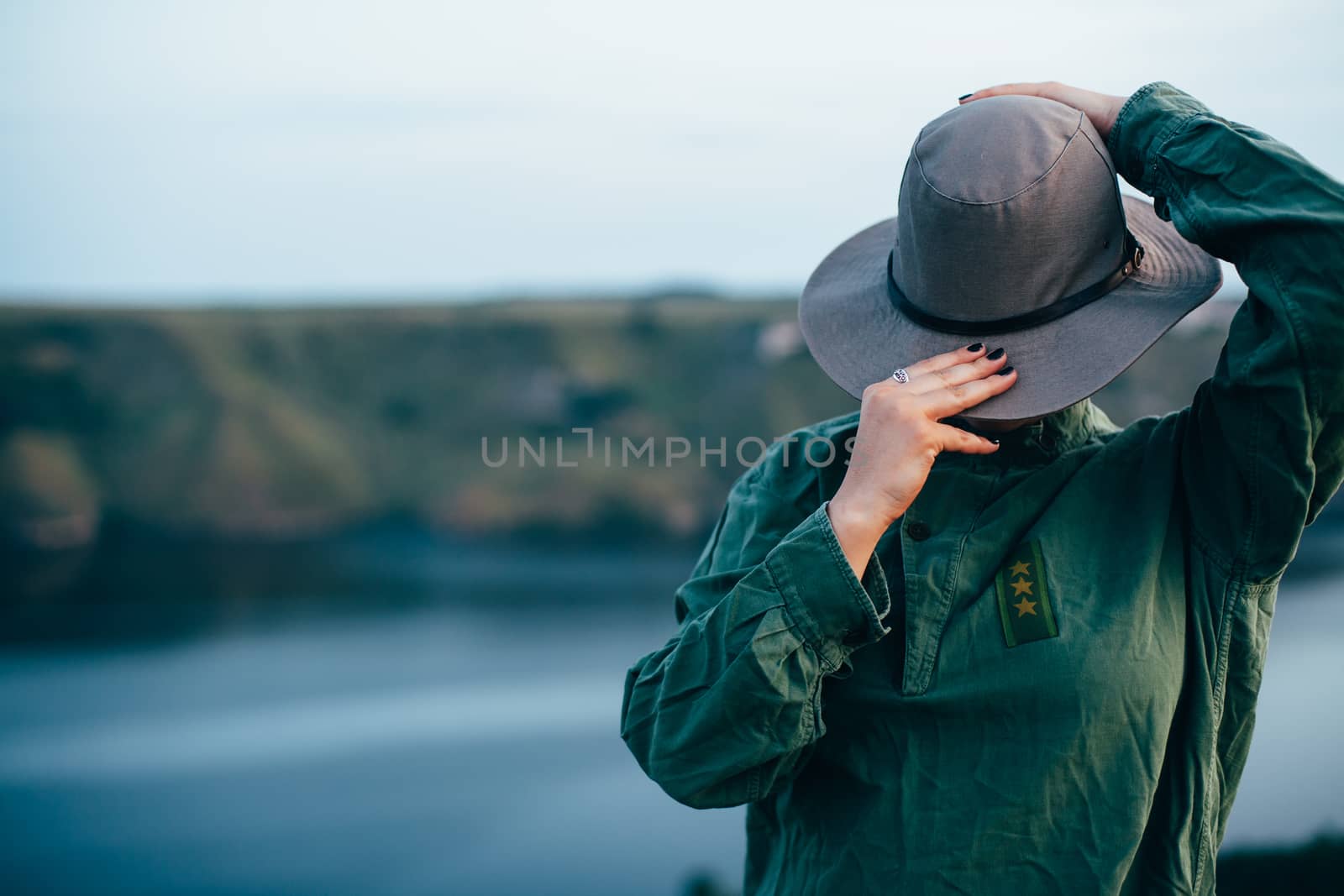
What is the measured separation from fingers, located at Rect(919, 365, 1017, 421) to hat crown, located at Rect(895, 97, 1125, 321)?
0.37ft

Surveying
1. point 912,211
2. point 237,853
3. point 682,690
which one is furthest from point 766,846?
point 237,853

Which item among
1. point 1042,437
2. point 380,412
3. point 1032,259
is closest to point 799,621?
point 1042,437

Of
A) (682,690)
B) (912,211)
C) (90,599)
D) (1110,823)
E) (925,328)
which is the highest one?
(912,211)

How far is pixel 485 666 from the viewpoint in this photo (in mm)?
13477

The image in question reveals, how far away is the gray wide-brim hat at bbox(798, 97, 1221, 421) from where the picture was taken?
4.90 feet

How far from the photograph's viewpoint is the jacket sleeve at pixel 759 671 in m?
1.45

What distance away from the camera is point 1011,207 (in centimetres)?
149

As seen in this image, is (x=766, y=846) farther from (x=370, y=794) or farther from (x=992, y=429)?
(x=370, y=794)

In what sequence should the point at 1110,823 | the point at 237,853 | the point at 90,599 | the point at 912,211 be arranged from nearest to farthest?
the point at 1110,823
the point at 912,211
the point at 237,853
the point at 90,599

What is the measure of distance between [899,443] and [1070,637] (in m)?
0.35

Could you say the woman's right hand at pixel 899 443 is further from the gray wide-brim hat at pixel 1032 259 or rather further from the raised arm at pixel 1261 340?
the raised arm at pixel 1261 340

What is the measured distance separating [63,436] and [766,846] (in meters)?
17.8

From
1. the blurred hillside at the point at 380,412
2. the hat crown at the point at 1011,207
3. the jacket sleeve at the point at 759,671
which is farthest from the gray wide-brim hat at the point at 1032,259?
the blurred hillside at the point at 380,412

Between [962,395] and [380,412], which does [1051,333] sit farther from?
[380,412]
